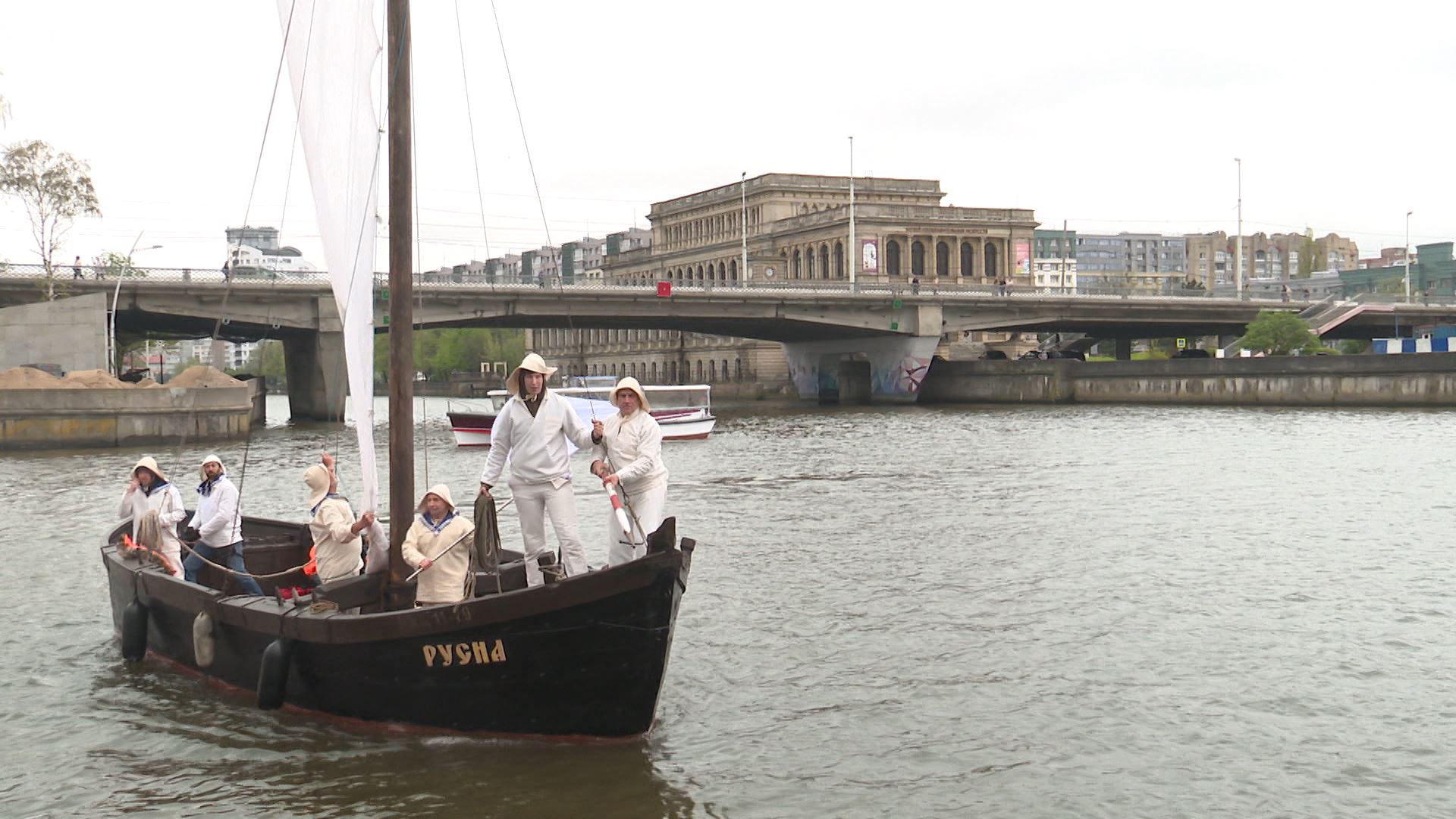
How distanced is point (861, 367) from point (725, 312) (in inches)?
895

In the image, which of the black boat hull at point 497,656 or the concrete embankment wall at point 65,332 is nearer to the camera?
the black boat hull at point 497,656

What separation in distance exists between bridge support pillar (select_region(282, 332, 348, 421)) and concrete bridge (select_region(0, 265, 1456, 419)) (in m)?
0.11

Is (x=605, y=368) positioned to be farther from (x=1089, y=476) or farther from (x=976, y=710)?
(x=976, y=710)

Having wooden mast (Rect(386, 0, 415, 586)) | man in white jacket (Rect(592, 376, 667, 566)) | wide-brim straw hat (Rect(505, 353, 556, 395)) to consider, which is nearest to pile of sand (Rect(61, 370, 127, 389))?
wooden mast (Rect(386, 0, 415, 586))

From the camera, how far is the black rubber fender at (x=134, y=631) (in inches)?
584

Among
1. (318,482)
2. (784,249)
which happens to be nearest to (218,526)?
(318,482)

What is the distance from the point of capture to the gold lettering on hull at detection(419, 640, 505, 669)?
11273 mm

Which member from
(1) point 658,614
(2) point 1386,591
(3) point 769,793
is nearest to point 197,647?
(1) point 658,614

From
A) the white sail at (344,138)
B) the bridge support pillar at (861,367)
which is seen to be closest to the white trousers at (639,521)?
the white sail at (344,138)

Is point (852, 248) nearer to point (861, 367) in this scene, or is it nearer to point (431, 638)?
point (861, 367)

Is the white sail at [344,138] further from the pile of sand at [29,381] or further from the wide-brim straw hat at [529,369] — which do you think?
the pile of sand at [29,381]

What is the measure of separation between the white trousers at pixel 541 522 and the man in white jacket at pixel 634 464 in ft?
1.08

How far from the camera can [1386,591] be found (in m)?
18.1

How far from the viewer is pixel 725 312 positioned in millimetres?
→ 78625
